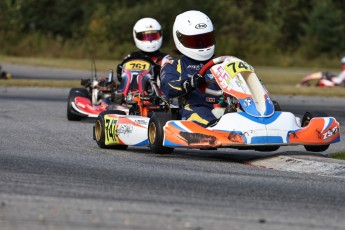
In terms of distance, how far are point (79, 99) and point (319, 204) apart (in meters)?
9.65

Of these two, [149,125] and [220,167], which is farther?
[149,125]

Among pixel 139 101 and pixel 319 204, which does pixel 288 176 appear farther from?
pixel 139 101

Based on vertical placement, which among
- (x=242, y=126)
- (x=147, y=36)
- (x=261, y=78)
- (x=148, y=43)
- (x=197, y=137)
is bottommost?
(x=197, y=137)

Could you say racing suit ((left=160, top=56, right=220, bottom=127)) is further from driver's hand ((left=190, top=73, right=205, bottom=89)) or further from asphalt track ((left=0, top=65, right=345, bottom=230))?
asphalt track ((left=0, top=65, right=345, bottom=230))

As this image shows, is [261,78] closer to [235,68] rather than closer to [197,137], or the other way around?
[235,68]

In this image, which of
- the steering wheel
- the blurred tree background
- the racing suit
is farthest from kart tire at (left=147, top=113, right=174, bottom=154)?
the blurred tree background

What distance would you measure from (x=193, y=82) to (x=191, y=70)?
619 mm

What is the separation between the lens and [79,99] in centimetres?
1655

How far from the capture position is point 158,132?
412 inches

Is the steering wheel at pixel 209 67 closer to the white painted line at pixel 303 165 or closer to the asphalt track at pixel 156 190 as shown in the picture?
the asphalt track at pixel 156 190

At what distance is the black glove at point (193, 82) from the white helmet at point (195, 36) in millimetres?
616

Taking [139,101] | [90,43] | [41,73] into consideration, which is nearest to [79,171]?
[139,101]

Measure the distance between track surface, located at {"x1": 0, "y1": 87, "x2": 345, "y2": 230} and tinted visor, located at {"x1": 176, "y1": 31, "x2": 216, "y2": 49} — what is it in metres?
1.15

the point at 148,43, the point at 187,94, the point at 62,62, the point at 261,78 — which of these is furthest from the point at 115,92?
the point at 62,62
